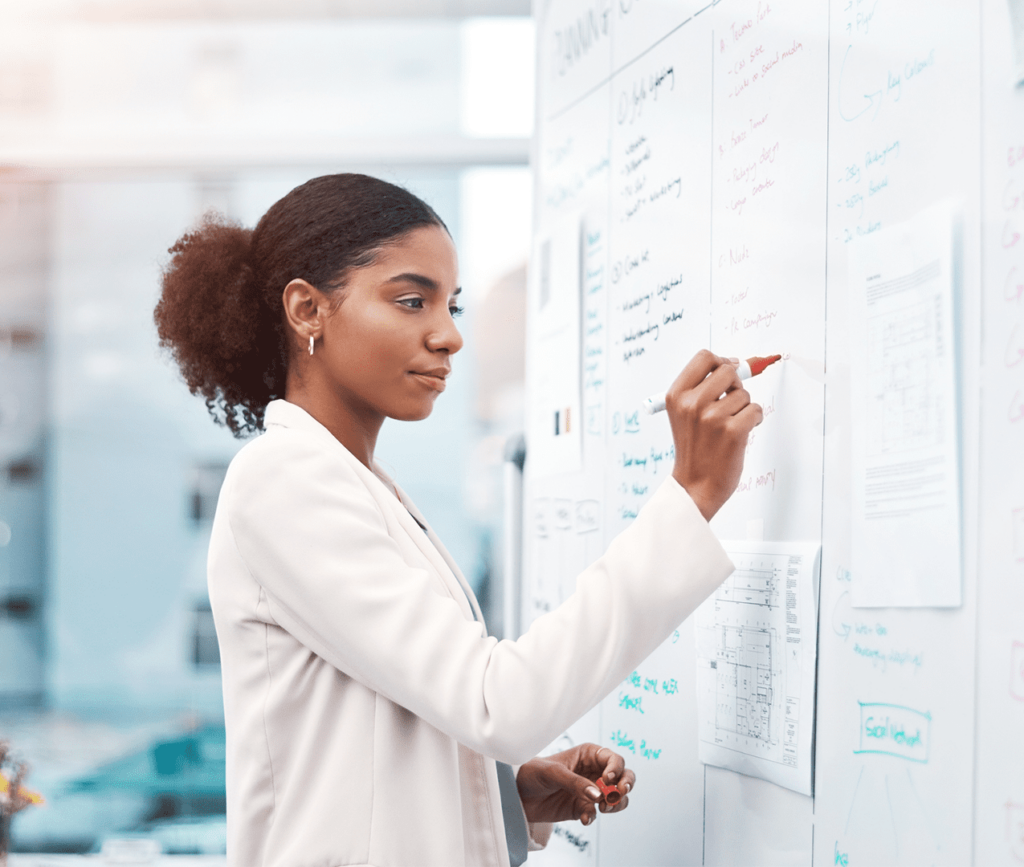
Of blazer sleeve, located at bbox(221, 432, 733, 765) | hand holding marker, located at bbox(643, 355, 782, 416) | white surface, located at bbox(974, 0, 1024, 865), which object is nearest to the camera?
white surface, located at bbox(974, 0, 1024, 865)

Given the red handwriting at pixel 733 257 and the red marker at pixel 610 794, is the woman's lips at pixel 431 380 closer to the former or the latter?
the red handwriting at pixel 733 257

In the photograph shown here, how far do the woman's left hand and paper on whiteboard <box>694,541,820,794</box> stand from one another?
103 millimetres

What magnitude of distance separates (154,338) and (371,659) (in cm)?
196

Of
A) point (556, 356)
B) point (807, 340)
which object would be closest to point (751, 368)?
point (807, 340)

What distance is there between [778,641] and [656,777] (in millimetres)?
344

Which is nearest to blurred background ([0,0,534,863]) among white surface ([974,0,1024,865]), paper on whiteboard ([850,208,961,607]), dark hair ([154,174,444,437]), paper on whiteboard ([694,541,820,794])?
dark hair ([154,174,444,437])

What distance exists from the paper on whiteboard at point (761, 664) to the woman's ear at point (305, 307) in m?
0.48

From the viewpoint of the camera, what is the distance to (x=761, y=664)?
969mm

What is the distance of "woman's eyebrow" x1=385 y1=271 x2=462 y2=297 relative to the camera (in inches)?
38.5

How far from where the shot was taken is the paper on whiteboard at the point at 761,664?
2.95 feet

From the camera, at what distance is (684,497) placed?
2.78ft

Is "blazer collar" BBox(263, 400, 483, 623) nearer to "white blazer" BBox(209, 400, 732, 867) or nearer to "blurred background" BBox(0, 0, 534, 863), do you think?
"white blazer" BBox(209, 400, 732, 867)

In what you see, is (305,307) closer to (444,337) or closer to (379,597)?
(444,337)

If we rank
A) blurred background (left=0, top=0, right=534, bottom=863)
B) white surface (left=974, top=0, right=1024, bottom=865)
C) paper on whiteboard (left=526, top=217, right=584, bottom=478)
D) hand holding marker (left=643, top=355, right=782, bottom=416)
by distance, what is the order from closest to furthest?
1. white surface (left=974, top=0, right=1024, bottom=865)
2. hand holding marker (left=643, top=355, right=782, bottom=416)
3. paper on whiteboard (left=526, top=217, right=584, bottom=478)
4. blurred background (left=0, top=0, right=534, bottom=863)
